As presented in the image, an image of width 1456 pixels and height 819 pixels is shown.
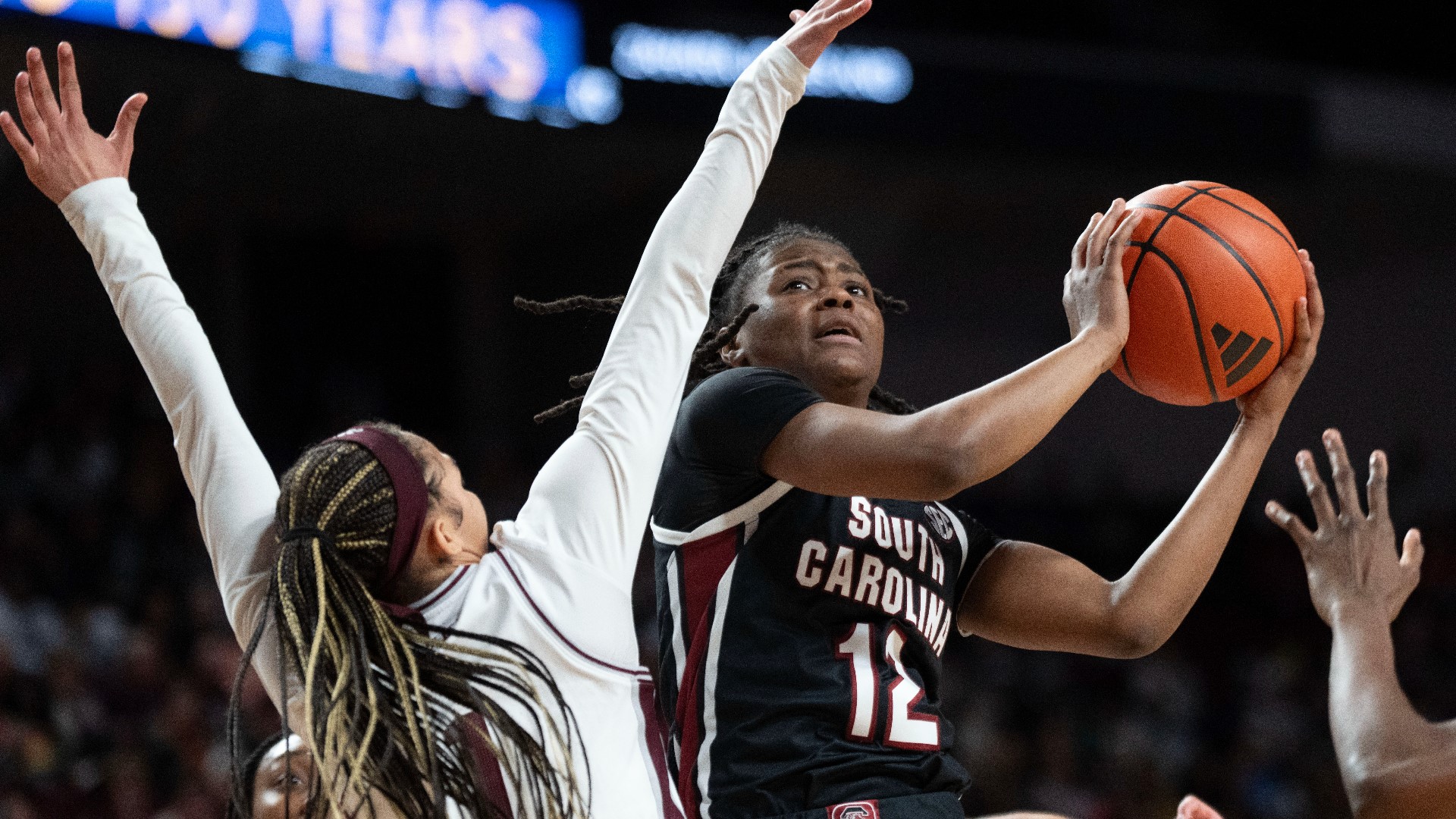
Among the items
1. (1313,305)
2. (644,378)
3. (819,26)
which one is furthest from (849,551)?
(1313,305)

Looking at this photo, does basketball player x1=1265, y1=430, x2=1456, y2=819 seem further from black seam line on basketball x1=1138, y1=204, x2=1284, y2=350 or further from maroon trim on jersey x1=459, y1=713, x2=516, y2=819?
maroon trim on jersey x1=459, y1=713, x2=516, y2=819

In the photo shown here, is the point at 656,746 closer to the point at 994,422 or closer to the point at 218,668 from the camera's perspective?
the point at 994,422

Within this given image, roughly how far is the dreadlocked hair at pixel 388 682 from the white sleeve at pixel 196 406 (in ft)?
0.38

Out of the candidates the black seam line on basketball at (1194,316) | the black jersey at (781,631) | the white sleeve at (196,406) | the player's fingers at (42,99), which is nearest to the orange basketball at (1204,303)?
the black seam line on basketball at (1194,316)

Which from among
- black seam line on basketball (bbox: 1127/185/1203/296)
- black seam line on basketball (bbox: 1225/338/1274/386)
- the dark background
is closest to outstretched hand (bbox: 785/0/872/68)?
black seam line on basketball (bbox: 1127/185/1203/296)

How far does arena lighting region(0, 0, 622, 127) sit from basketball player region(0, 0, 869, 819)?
578 cm

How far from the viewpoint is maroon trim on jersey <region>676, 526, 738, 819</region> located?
7.43ft

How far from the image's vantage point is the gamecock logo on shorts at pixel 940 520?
2514mm

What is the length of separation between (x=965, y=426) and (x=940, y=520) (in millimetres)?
632

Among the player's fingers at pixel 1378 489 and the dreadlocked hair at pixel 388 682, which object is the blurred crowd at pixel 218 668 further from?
the player's fingers at pixel 1378 489

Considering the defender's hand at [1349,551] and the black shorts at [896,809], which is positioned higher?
the defender's hand at [1349,551]

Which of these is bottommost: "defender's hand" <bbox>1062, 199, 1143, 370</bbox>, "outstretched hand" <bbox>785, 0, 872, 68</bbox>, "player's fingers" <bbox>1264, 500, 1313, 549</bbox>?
"player's fingers" <bbox>1264, 500, 1313, 549</bbox>

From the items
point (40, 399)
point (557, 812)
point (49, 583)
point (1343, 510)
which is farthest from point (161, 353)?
point (40, 399)

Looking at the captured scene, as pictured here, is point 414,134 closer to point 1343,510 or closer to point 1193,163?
point 1193,163
